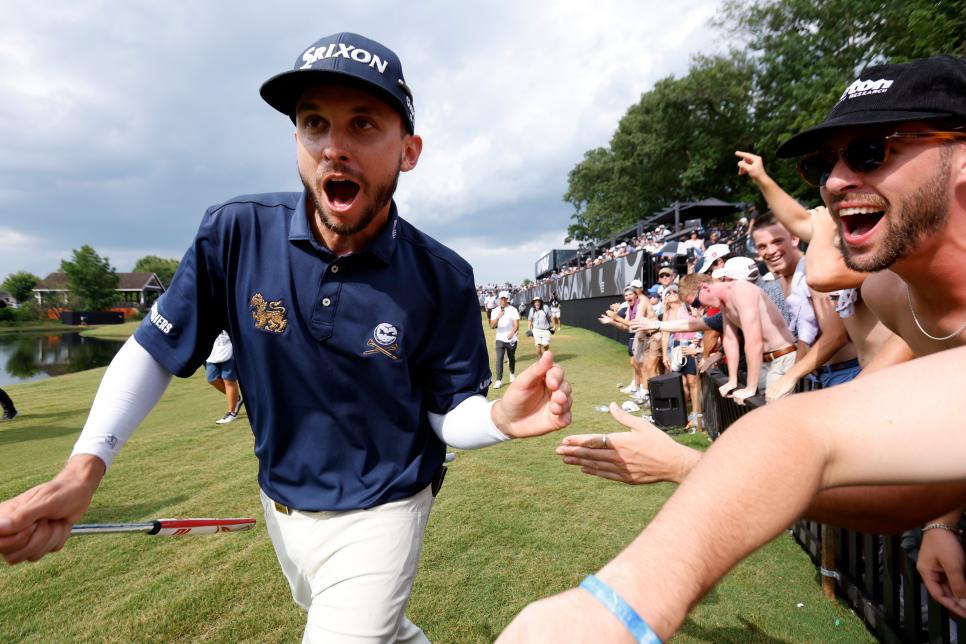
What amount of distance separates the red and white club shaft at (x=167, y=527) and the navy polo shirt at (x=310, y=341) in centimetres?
56

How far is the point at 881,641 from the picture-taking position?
9.61 feet

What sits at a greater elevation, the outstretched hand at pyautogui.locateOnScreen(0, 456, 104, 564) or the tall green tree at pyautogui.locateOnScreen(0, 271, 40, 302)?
the tall green tree at pyautogui.locateOnScreen(0, 271, 40, 302)

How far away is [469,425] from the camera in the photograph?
2008 mm

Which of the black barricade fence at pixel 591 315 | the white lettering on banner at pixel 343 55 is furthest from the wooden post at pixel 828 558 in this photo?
the black barricade fence at pixel 591 315

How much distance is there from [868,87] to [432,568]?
3.98 meters

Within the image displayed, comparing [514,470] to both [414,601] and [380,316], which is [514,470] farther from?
[380,316]

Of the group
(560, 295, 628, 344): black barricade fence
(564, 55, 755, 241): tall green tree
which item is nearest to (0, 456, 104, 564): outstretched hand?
(560, 295, 628, 344): black barricade fence

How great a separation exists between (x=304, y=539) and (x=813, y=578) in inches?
148

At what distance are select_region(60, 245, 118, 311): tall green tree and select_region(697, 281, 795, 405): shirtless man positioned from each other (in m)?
104

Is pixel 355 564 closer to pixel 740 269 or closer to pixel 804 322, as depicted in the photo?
pixel 804 322

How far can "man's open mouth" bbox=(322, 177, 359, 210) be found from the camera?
1.93 metres

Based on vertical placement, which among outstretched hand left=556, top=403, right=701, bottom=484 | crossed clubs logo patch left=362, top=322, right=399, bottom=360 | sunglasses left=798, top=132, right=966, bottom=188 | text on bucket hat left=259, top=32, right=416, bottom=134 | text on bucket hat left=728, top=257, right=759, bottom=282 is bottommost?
outstretched hand left=556, top=403, right=701, bottom=484

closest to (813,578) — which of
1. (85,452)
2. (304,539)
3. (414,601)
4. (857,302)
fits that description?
(857,302)

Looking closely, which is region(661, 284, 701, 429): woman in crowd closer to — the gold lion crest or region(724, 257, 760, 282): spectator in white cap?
region(724, 257, 760, 282): spectator in white cap
